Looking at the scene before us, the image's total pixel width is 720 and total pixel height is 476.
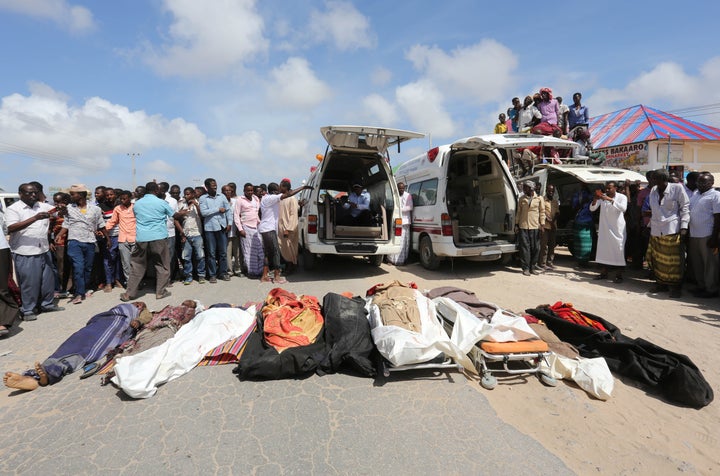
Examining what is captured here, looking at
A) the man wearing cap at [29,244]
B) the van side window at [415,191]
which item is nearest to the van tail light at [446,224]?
the van side window at [415,191]

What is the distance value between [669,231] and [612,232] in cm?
88

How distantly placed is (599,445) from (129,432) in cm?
299

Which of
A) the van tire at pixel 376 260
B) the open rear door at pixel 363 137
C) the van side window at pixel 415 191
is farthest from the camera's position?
the van side window at pixel 415 191

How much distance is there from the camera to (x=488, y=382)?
270cm

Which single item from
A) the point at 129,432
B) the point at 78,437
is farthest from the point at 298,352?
the point at 78,437

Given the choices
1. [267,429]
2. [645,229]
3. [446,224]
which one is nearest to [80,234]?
[267,429]

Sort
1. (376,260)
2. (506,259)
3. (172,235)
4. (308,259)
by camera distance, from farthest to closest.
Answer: (376,260) → (506,259) → (308,259) → (172,235)

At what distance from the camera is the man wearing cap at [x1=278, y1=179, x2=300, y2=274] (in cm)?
613

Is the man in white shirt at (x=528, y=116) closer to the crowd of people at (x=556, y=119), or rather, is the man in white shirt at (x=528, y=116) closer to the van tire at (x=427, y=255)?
the crowd of people at (x=556, y=119)

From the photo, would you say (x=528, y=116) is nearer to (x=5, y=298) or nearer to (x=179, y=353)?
(x=179, y=353)

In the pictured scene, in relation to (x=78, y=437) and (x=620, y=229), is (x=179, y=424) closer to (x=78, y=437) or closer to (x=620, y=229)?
(x=78, y=437)

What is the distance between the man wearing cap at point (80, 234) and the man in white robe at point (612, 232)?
867 cm

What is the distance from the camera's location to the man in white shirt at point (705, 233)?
476cm

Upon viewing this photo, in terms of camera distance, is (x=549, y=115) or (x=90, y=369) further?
(x=549, y=115)
